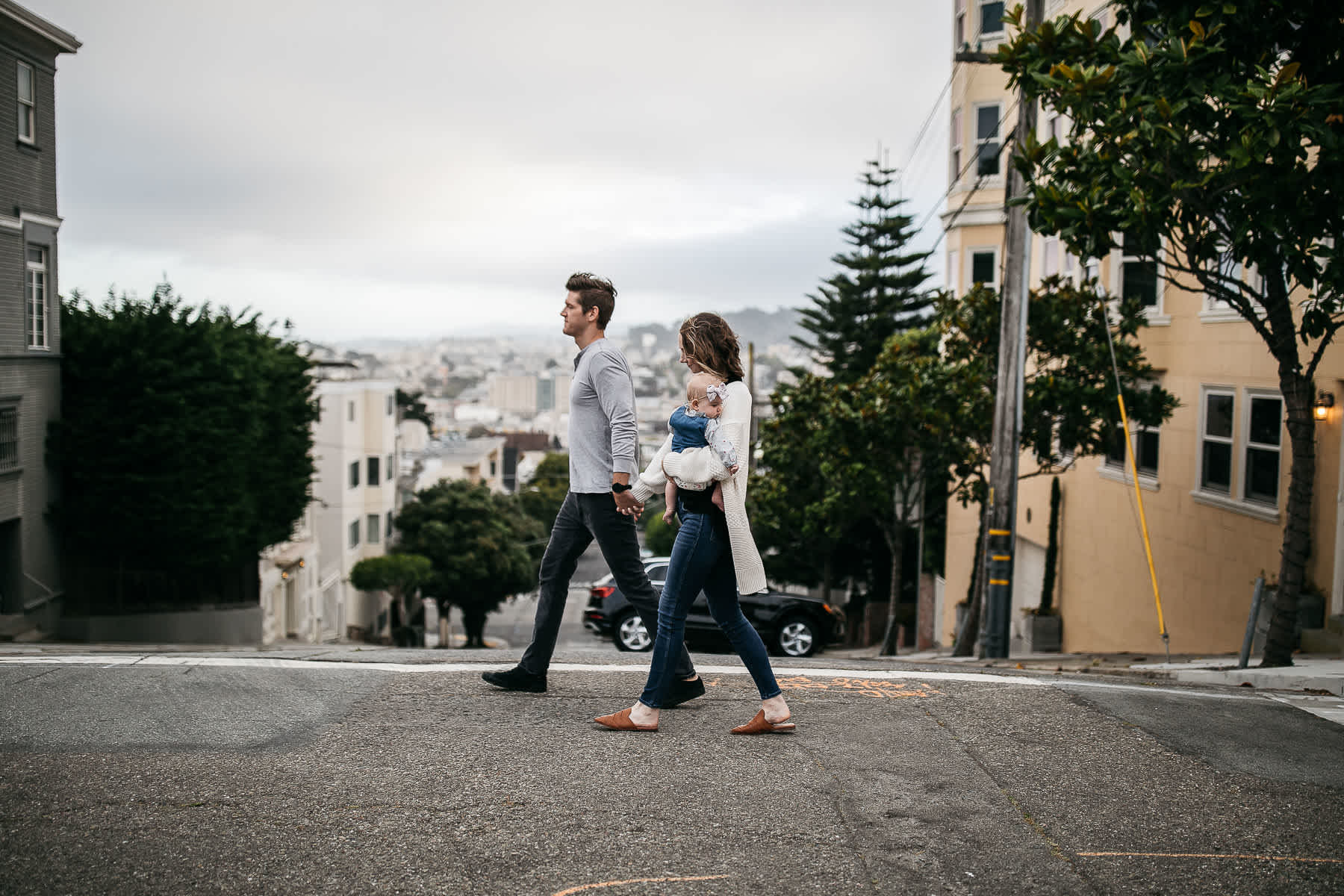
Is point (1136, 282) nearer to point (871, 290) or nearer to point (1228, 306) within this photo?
point (1228, 306)

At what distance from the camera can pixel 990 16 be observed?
25906mm

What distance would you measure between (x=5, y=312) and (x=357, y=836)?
21842mm

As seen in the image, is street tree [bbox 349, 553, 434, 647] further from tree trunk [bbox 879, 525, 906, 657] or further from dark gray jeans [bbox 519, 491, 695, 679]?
dark gray jeans [bbox 519, 491, 695, 679]

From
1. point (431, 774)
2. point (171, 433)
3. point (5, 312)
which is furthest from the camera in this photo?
point (171, 433)

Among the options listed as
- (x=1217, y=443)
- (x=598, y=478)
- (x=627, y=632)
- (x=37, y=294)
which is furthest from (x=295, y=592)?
(x=598, y=478)

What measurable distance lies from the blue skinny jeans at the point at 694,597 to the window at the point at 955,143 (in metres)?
26.9

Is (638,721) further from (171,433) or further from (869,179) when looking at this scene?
(869,179)

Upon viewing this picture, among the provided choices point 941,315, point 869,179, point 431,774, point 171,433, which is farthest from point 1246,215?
point 869,179

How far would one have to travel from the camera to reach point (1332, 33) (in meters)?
8.89

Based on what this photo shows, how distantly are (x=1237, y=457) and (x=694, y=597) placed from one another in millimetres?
12756

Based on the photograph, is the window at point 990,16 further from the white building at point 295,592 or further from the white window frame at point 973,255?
the white building at point 295,592

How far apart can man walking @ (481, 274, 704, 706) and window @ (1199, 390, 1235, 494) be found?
12.7 metres

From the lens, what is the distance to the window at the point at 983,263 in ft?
96.1

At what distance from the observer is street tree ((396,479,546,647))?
52.8m
